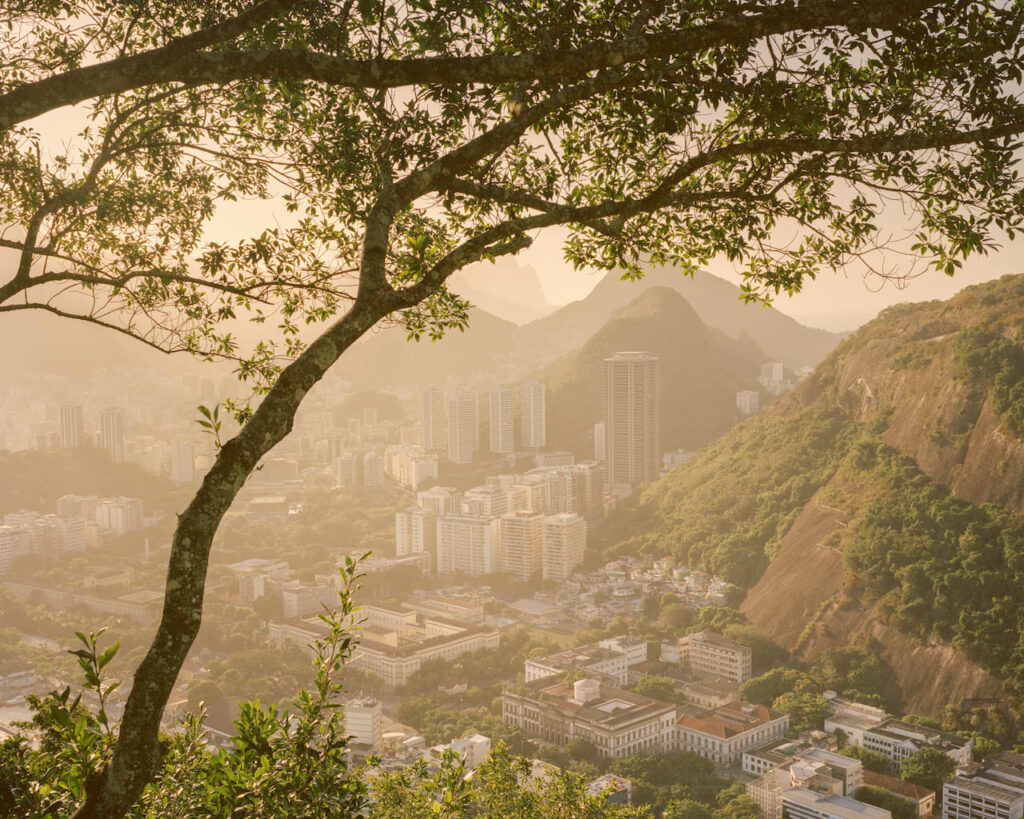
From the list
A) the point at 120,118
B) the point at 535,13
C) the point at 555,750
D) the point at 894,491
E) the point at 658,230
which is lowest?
the point at 555,750

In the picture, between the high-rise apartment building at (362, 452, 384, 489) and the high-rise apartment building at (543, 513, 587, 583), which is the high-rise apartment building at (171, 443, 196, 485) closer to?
the high-rise apartment building at (362, 452, 384, 489)

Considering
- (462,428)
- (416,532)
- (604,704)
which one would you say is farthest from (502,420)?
(604,704)

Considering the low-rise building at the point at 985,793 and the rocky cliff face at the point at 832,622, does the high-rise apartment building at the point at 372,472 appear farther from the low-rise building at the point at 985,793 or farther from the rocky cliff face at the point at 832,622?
the low-rise building at the point at 985,793

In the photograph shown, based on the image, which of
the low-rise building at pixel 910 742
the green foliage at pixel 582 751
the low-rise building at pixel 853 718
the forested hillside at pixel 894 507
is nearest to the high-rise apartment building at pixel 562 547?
the forested hillside at pixel 894 507

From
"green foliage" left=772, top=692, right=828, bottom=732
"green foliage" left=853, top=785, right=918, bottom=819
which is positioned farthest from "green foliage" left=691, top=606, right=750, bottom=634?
"green foliage" left=853, top=785, right=918, bottom=819

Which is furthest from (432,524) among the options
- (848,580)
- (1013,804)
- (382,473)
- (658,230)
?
(658,230)

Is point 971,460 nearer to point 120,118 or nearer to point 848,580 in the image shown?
point 848,580
